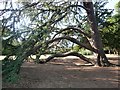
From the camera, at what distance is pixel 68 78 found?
10000mm

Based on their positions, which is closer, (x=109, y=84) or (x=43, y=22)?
(x=109, y=84)

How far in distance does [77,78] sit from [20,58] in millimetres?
2915

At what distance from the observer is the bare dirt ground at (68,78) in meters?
9.09

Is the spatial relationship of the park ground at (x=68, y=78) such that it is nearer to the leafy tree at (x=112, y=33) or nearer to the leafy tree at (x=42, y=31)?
the leafy tree at (x=42, y=31)

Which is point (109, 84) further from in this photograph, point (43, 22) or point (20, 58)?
point (43, 22)

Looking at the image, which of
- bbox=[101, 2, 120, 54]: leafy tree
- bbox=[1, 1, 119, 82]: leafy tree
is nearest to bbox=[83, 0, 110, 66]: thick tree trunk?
bbox=[1, 1, 119, 82]: leafy tree

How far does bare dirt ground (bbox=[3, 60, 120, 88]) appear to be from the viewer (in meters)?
9.09

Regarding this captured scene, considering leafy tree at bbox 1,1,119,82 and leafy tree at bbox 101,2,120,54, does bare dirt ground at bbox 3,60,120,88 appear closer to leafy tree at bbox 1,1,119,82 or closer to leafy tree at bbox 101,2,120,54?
leafy tree at bbox 1,1,119,82

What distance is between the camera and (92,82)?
31.4ft

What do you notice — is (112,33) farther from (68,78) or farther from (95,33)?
(68,78)

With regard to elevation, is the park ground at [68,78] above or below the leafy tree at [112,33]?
below

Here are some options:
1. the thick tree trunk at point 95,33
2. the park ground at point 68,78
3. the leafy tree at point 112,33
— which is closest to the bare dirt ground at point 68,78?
the park ground at point 68,78

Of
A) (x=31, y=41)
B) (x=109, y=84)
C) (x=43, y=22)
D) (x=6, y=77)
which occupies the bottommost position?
(x=109, y=84)

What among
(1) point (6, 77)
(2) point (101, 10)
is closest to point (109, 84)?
(1) point (6, 77)
